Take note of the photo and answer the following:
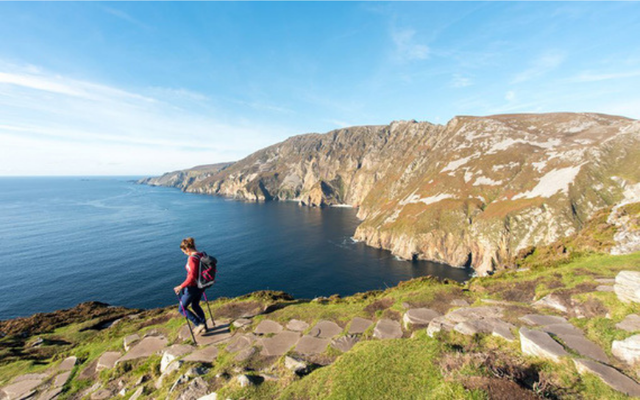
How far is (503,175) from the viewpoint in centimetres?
8375

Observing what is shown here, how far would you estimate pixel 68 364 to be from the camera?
12102mm

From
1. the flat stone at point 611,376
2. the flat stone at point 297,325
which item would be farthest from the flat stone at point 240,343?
the flat stone at point 611,376

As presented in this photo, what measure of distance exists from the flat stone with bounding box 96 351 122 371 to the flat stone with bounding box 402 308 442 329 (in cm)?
1415

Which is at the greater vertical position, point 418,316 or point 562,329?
point 562,329

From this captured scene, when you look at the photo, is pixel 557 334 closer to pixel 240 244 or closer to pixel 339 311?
pixel 339 311

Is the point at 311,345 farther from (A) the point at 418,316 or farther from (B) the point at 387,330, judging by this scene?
(A) the point at 418,316

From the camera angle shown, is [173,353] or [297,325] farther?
[297,325]

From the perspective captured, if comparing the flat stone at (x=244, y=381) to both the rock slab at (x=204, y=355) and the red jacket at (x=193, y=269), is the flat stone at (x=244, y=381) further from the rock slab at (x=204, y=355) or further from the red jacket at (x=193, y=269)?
the red jacket at (x=193, y=269)

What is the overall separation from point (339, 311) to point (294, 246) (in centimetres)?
7785

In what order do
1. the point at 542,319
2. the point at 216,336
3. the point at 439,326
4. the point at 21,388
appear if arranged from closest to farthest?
the point at 439,326
the point at 542,319
the point at 21,388
the point at 216,336

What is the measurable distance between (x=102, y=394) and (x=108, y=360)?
9.92ft

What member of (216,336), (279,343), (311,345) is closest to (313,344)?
(311,345)

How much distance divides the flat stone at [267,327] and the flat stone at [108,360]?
6.82 m

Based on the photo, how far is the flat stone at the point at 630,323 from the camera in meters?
7.77
